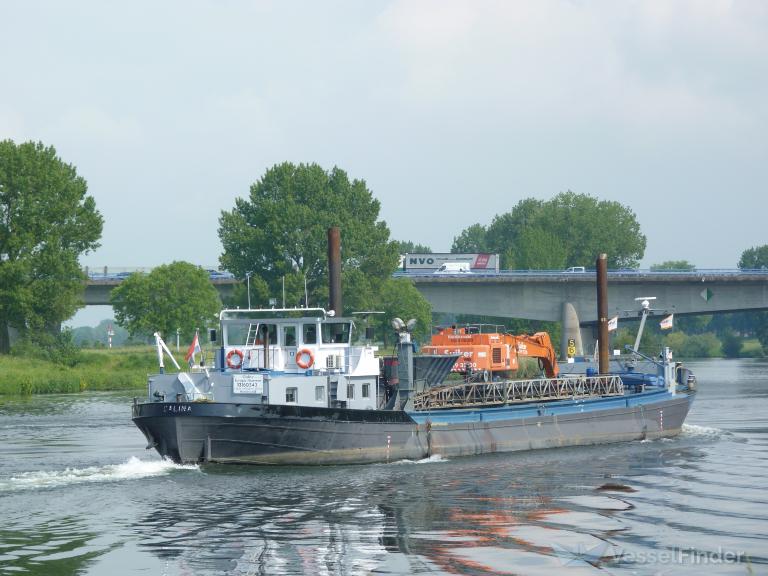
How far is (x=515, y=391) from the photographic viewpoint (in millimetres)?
43469

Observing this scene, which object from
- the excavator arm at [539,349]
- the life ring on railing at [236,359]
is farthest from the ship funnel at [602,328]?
the life ring on railing at [236,359]

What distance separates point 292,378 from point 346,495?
645 centimetres

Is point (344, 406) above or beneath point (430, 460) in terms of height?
above

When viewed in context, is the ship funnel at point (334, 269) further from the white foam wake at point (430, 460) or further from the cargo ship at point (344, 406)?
the white foam wake at point (430, 460)

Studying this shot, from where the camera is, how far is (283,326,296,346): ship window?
38531 mm

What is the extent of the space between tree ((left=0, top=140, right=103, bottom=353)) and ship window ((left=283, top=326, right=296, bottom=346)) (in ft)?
149

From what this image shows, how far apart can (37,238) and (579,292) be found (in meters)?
52.7

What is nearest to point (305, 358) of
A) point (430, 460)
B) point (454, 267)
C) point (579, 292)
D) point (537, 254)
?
point (430, 460)

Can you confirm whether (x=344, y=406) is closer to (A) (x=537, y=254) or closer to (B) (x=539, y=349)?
(B) (x=539, y=349)

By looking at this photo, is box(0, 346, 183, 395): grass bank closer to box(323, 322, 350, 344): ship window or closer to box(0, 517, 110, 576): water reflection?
box(323, 322, 350, 344): ship window

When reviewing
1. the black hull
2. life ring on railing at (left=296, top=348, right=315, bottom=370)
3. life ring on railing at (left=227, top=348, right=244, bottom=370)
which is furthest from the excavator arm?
life ring on railing at (left=227, top=348, right=244, bottom=370)

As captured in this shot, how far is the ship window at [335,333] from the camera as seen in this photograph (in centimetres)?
3859

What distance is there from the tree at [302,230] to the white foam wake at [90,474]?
53.8 meters

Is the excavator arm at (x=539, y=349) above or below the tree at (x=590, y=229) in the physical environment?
below
